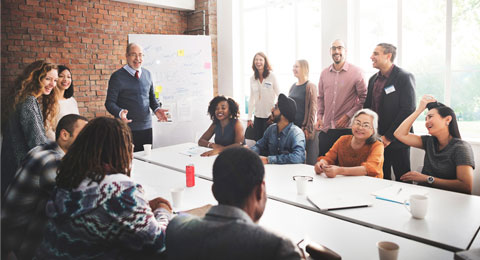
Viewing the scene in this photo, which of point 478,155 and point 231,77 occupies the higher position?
point 231,77

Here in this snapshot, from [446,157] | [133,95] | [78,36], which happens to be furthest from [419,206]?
[78,36]

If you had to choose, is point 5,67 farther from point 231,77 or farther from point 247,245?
point 247,245

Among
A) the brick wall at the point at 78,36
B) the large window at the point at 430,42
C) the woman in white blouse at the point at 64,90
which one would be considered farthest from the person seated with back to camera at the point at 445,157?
the brick wall at the point at 78,36

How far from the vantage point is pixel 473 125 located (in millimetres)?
4082

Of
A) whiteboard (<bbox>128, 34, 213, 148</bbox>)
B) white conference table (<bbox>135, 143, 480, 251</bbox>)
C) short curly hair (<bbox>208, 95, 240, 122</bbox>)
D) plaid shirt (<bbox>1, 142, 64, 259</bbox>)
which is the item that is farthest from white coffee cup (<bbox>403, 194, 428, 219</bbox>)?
whiteboard (<bbox>128, 34, 213, 148</bbox>)

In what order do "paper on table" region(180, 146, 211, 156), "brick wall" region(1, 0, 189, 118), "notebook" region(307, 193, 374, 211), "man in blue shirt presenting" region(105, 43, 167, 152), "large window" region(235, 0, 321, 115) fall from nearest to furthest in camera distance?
"notebook" region(307, 193, 374, 211)
"paper on table" region(180, 146, 211, 156)
"man in blue shirt presenting" region(105, 43, 167, 152)
"brick wall" region(1, 0, 189, 118)
"large window" region(235, 0, 321, 115)

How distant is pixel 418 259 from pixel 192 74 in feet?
16.1

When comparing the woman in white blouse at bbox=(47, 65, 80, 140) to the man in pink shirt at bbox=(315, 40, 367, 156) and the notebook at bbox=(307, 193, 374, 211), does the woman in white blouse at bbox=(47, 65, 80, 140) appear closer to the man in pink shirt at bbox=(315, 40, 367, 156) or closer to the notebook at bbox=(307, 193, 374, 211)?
the notebook at bbox=(307, 193, 374, 211)

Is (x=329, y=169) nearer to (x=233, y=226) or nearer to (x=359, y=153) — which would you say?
(x=359, y=153)

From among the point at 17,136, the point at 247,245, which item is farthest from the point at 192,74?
the point at 247,245

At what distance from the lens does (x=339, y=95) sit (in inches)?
167

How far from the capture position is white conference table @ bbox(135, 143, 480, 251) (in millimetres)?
1555

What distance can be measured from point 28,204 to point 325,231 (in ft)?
4.60

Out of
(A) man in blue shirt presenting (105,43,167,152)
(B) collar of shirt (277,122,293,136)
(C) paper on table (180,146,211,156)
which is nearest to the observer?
(B) collar of shirt (277,122,293,136)
